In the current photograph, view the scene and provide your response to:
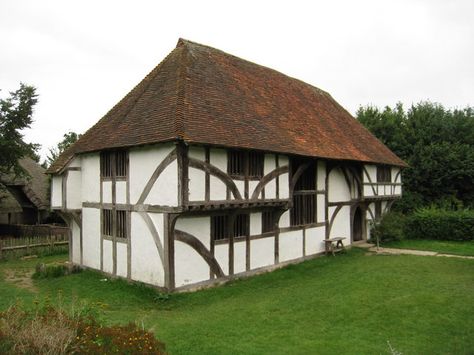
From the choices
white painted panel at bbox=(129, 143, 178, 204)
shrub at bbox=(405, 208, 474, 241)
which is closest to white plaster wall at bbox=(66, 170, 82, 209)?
white painted panel at bbox=(129, 143, 178, 204)

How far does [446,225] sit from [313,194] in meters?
10.5

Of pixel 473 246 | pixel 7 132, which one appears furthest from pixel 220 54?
pixel 473 246

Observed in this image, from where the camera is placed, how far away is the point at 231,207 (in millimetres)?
12945

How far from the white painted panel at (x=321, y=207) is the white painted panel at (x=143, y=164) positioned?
8.38 meters

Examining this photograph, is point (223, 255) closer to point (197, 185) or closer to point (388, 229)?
point (197, 185)

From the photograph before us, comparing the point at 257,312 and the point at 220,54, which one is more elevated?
the point at 220,54

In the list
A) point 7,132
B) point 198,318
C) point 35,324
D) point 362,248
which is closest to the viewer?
point 35,324

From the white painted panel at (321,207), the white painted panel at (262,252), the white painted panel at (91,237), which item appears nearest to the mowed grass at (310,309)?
the white painted panel at (262,252)

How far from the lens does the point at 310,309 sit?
35.3ft

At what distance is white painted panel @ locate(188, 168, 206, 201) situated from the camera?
11961 millimetres

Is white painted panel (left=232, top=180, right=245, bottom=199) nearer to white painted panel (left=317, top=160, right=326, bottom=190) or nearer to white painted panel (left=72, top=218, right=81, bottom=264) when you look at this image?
white painted panel (left=317, top=160, right=326, bottom=190)

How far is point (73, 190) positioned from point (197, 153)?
6.57 meters

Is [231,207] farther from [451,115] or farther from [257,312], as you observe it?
[451,115]

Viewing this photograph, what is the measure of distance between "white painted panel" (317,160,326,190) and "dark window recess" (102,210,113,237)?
354 inches
